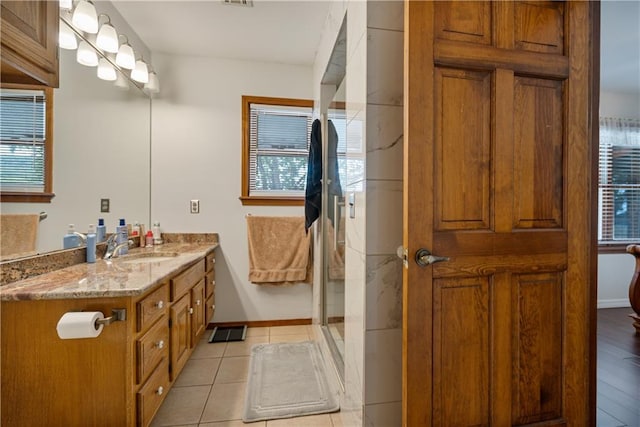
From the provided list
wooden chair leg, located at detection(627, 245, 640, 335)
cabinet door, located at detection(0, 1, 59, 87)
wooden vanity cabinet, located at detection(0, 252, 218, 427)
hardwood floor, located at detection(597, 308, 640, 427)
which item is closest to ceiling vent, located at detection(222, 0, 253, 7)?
cabinet door, located at detection(0, 1, 59, 87)

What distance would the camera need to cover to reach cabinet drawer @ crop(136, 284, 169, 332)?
1.30 meters

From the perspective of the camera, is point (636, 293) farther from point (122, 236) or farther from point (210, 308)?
point (122, 236)

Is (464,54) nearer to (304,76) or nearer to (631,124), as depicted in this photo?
(304,76)

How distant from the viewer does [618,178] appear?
3.45 metres

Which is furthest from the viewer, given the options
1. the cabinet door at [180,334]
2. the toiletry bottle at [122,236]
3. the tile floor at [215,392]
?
the toiletry bottle at [122,236]

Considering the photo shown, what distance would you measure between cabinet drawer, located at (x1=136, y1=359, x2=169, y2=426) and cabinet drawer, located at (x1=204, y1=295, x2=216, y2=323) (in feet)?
2.87

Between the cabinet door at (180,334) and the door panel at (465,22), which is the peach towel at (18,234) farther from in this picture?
the door panel at (465,22)

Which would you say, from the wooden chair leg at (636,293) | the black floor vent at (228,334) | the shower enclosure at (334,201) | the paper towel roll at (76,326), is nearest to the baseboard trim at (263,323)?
the black floor vent at (228,334)

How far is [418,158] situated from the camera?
1065mm

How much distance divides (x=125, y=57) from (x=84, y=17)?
1.40ft

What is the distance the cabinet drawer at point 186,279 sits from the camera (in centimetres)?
174

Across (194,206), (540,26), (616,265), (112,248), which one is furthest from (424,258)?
(616,265)

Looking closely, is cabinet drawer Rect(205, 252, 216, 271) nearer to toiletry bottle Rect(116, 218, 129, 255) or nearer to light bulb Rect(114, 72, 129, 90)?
toiletry bottle Rect(116, 218, 129, 255)

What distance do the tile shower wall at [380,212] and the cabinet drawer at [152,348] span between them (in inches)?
37.9
